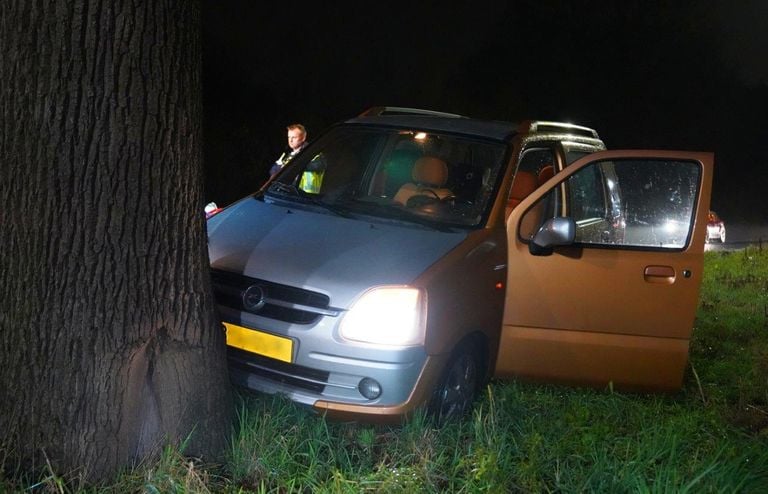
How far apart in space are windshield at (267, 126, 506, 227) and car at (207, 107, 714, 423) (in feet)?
0.03

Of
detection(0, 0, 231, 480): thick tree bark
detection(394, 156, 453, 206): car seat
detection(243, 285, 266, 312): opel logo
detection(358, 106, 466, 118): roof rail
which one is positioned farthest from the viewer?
detection(358, 106, 466, 118): roof rail

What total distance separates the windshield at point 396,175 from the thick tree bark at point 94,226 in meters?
1.75

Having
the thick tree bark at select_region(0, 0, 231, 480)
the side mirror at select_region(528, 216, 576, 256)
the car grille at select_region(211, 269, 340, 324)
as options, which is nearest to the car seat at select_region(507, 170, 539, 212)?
the side mirror at select_region(528, 216, 576, 256)

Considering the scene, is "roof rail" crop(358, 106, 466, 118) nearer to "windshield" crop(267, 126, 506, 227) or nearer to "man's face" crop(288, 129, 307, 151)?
"windshield" crop(267, 126, 506, 227)

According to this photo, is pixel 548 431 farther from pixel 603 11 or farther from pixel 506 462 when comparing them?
pixel 603 11

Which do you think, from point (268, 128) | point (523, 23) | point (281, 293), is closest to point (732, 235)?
point (268, 128)

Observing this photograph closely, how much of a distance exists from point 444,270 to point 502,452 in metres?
0.96

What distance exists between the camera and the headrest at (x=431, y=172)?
5.86 meters

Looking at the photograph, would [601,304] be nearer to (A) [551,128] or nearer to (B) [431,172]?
(B) [431,172]

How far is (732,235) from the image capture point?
21.8 metres

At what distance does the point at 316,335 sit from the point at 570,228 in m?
1.58

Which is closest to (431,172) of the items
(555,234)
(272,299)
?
(555,234)

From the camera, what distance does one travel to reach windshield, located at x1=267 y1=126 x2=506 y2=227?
5.55 m

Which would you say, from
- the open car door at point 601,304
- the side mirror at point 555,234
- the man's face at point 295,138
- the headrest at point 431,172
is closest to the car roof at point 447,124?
the headrest at point 431,172
